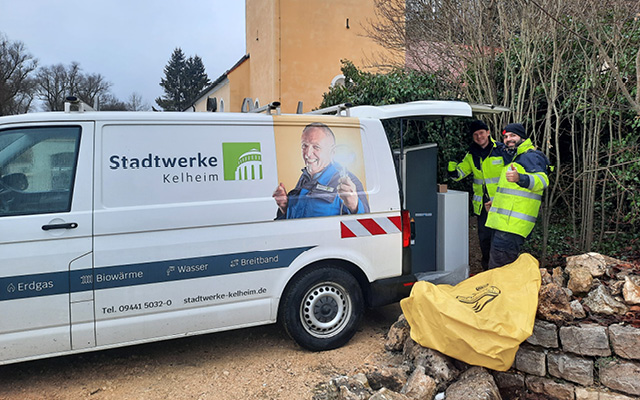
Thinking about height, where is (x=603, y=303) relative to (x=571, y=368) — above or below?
above

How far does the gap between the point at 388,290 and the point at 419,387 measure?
3.84ft

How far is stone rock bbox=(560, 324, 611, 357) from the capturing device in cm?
327

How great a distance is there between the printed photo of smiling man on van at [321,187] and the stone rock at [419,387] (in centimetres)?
148

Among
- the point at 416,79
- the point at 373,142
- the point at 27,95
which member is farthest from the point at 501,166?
Result: the point at 27,95

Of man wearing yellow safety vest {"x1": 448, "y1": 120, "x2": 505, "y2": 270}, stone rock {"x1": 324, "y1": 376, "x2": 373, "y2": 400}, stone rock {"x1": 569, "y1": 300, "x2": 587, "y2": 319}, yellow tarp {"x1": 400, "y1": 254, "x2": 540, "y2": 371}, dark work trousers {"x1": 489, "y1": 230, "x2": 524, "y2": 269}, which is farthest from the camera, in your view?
man wearing yellow safety vest {"x1": 448, "y1": 120, "x2": 505, "y2": 270}

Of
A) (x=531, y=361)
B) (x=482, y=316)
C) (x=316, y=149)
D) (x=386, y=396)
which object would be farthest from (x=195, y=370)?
(x=531, y=361)

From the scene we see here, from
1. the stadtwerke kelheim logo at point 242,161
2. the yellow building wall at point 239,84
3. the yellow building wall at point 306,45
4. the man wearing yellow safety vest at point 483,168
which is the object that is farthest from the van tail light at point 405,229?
the yellow building wall at point 239,84

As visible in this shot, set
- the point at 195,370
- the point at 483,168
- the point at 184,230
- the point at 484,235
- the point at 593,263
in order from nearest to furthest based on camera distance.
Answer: the point at 184,230 → the point at 593,263 → the point at 195,370 → the point at 483,168 → the point at 484,235

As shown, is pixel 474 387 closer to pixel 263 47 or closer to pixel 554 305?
pixel 554 305

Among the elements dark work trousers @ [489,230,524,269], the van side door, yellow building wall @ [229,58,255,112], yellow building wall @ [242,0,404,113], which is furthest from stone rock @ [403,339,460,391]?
yellow building wall @ [229,58,255,112]

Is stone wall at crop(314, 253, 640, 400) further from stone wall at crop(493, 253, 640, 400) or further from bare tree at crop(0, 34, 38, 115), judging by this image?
bare tree at crop(0, 34, 38, 115)

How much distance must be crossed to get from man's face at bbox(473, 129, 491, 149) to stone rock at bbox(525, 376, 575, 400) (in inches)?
110

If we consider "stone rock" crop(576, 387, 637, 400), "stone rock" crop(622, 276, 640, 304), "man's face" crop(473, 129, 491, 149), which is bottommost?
"stone rock" crop(576, 387, 637, 400)

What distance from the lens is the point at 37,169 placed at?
11.1ft
